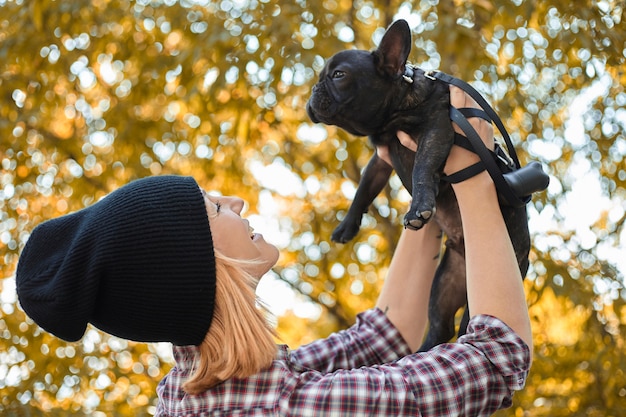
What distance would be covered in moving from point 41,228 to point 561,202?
2.05 m

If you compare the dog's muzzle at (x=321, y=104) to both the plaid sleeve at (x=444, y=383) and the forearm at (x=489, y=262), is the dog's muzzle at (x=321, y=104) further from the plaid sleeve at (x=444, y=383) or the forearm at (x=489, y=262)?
the plaid sleeve at (x=444, y=383)

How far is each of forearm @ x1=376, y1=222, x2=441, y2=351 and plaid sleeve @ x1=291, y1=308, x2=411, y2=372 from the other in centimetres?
2

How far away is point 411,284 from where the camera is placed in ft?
5.71

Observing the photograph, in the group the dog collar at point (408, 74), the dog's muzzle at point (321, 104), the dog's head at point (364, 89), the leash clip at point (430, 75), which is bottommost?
the dog's muzzle at point (321, 104)

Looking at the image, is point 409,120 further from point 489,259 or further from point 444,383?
point 444,383

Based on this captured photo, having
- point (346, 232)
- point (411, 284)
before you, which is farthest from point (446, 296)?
point (346, 232)

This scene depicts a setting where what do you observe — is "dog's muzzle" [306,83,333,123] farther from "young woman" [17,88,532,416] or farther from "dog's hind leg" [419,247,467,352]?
"dog's hind leg" [419,247,467,352]

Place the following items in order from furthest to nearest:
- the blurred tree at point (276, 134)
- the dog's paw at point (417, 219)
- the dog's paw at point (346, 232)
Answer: the blurred tree at point (276, 134)
the dog's paw at point (346, 232)
the dog's paw at point (417, 219)

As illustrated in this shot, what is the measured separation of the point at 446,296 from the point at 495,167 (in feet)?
1.09

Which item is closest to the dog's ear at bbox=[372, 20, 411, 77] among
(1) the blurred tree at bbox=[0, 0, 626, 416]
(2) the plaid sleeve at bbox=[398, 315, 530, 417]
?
(2) the plaid sleeve at bbox=[398, 315, 530, 417]

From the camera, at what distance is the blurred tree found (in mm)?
2748

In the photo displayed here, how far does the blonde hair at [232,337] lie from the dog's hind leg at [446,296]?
0.36 metres

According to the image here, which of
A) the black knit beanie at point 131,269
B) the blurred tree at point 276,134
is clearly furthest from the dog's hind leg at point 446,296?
the blurred tree at point 276,134

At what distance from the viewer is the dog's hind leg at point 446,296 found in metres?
1.58
